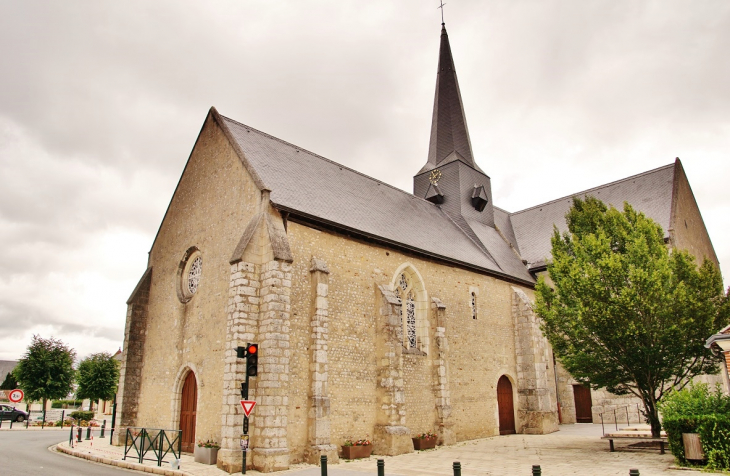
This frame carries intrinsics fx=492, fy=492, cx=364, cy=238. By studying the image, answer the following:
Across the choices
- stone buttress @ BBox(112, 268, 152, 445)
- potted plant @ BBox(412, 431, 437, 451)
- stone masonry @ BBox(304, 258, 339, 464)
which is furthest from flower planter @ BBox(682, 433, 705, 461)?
stone buttress @ BBox(112, 268, 152, 445)

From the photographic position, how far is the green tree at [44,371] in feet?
92.8

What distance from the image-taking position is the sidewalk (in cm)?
998

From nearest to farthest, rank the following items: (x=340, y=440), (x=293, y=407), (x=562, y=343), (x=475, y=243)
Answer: (x=293, y=407) < (x=340, y=440) < (x=562, y=343) < (x=475, y=243)

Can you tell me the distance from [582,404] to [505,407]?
5.26 m

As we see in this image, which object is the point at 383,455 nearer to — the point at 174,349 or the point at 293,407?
the point at 293,407

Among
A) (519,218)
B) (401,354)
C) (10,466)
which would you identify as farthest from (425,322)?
(519,218)

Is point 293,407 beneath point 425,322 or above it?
beneath

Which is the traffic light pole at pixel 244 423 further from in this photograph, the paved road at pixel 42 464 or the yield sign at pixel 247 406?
the paved road at pixel 42 464

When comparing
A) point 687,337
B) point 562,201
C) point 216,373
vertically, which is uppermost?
point 562,201

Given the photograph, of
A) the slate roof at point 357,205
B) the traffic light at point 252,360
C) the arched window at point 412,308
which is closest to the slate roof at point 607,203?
the slate roof at point 357,205

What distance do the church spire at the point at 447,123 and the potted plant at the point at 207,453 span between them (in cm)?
1771

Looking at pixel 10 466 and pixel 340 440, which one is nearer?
pixel 10 466

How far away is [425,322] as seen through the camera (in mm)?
16656

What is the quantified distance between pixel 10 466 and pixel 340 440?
7.42 m
